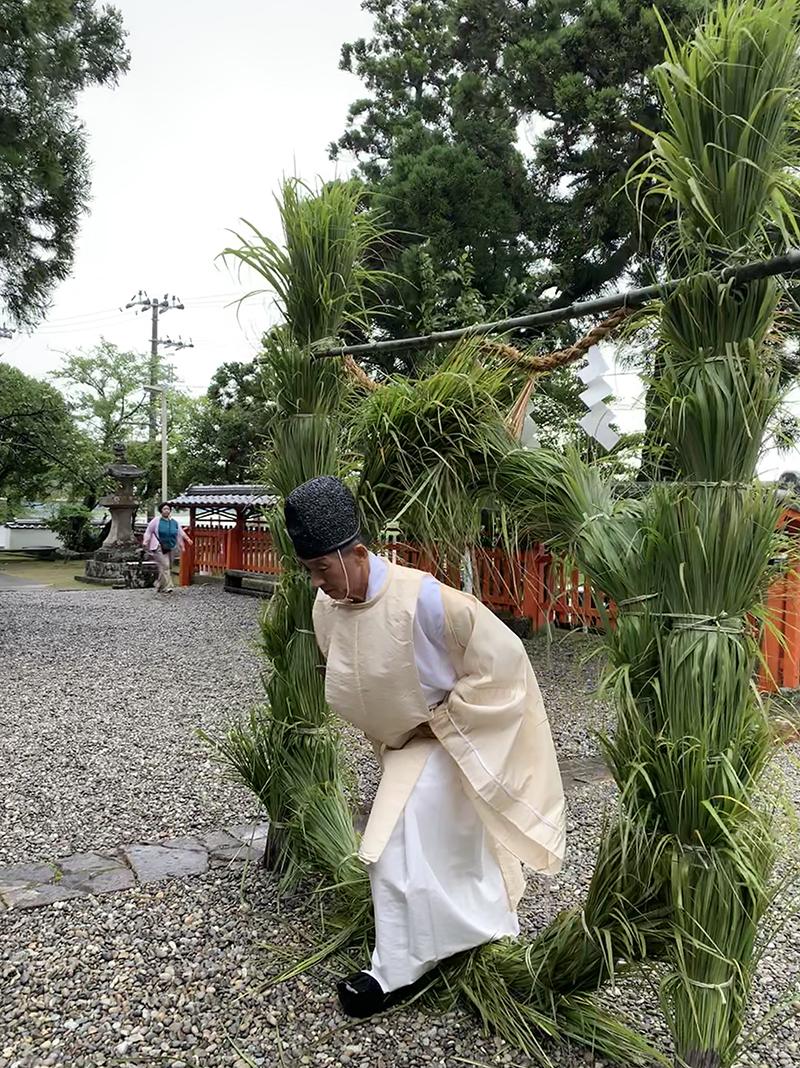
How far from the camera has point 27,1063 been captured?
6.77 feet

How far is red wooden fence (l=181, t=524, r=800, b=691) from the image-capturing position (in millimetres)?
2318

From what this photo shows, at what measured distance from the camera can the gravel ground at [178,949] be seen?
2.13 m

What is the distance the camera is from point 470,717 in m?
2.13

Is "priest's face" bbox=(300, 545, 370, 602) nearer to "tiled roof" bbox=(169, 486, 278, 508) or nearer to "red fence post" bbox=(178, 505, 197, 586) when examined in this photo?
"tiled roof" bbox=(169, 486, 278, 508)

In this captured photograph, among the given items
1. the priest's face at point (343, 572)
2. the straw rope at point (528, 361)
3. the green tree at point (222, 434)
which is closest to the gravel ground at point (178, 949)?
the priest's face at point (343, 572)

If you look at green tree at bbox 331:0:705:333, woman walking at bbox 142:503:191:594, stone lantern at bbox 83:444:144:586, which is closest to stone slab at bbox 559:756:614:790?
green tree at bbox 331:0:705:333

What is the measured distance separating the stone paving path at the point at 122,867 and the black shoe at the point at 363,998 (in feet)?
3.66

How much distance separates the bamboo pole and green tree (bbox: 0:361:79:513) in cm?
2148

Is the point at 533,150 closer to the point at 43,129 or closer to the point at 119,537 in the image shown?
the point at 43,129

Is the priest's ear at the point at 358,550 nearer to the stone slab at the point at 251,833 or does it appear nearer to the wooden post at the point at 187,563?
the stone slab at the point at 251,833

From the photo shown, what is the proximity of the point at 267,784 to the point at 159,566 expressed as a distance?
11.7 m

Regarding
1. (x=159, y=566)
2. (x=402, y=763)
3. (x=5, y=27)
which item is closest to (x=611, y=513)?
(x=402, y=763)

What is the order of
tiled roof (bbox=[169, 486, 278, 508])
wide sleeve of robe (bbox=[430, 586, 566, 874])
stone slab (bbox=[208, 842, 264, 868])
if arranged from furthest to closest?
tiled roof (bbox=[169, 486, 278, 508]) → stone slab (bbox=[208, 842, 264, 868]) → wide sleeve of robe (bbox=[430, 586, 566, 874])

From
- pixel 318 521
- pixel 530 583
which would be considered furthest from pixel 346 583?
pixel 530 583
